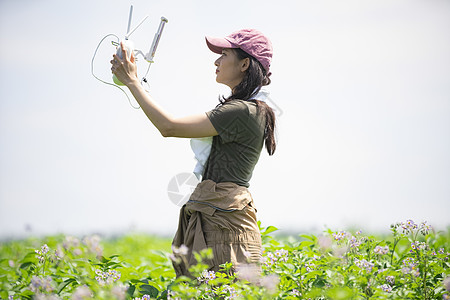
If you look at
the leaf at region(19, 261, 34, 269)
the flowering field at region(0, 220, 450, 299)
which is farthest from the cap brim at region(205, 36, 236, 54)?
the leaf at region(19, 261, 34, 269)

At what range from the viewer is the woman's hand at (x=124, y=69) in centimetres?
231

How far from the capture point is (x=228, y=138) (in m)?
2.37

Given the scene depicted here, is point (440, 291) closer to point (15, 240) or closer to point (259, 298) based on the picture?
point (259, 298)

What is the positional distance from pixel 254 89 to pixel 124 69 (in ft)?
2.10

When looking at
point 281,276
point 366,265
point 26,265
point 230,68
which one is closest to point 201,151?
point 230,68

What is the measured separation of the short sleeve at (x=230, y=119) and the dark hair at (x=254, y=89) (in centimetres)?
11

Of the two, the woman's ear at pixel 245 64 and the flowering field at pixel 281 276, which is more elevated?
the woman's ear at pixel 245 64

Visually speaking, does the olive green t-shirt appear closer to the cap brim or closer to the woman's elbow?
the woman's elbow

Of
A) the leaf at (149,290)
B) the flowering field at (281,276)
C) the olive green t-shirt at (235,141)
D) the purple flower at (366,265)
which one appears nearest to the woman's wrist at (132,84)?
the olive green t-shirt at (235,141)

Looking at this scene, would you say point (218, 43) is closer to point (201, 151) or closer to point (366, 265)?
point (201, 151)

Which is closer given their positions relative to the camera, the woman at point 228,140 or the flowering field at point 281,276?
the flowering field at point 281,276

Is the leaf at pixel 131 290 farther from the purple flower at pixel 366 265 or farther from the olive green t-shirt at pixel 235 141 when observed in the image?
the purple flower at pixel 366 265

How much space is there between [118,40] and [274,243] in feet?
5.08

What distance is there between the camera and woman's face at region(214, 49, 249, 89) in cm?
252
